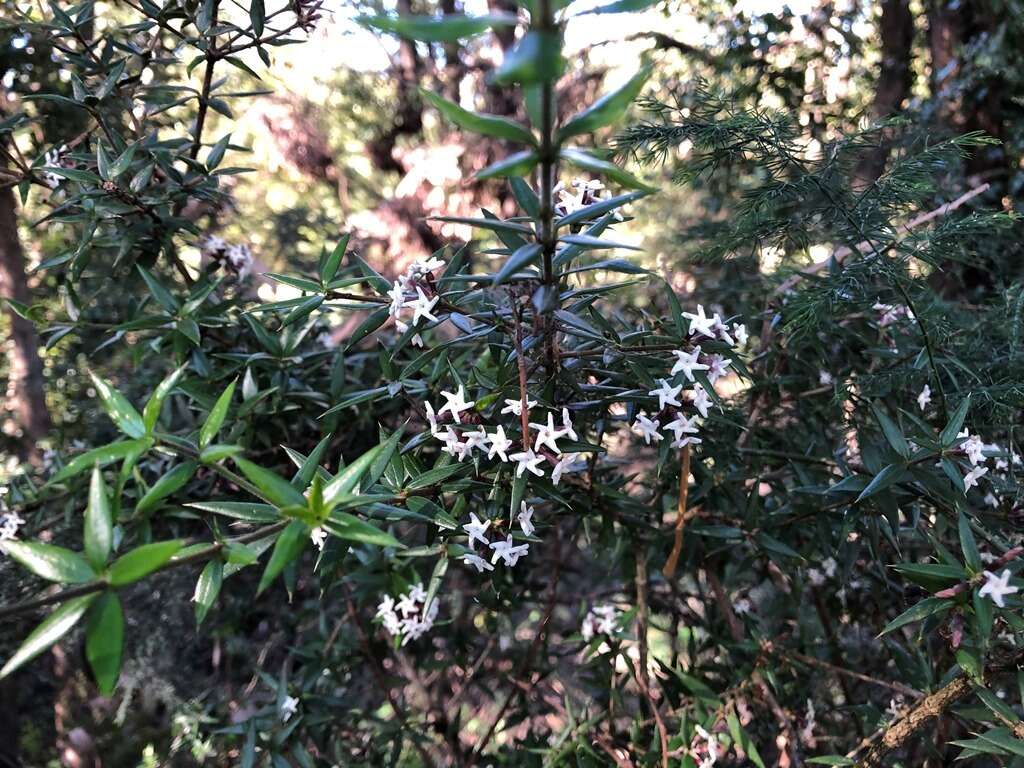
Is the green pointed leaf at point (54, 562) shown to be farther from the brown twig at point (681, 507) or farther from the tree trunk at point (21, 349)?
the tree trunk at point (21, 349)

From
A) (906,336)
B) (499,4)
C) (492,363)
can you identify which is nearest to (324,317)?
(492,363)

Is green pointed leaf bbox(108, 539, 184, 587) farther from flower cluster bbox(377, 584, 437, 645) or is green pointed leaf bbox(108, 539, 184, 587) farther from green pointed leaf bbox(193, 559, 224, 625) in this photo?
flower cluster bbox(377, 584, 437, 645)

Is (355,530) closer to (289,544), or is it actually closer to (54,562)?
(289,544)

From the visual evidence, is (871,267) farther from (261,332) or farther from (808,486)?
(261,332)

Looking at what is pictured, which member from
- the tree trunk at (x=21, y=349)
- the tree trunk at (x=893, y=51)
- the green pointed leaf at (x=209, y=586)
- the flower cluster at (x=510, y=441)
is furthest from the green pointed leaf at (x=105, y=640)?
the tree trunk at (x=893, y=51)

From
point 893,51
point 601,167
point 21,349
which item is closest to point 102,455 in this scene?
point 601,167
